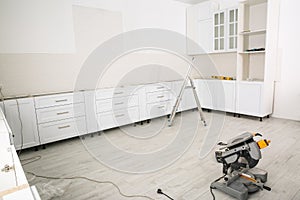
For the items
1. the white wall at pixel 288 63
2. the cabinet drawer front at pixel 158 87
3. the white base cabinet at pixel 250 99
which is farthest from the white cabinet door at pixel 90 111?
the white wall at pixel 288 63

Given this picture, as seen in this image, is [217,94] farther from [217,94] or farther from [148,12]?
[148,12]

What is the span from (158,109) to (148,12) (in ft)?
7.08

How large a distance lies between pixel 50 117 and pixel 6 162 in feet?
6.86

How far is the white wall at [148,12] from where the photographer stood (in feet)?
12.8

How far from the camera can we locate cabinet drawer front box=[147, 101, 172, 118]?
13.8 feet

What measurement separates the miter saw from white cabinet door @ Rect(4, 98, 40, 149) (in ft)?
8.33

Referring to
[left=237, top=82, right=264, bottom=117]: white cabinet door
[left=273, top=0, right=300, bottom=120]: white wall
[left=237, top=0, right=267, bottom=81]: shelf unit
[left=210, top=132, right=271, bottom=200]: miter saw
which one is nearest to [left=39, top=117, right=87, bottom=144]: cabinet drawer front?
[left=210, top=132, right=271, bottom=200]: miter saw

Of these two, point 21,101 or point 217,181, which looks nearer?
point 217,181

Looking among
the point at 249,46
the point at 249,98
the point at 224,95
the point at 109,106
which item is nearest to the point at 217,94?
the point at 224,95

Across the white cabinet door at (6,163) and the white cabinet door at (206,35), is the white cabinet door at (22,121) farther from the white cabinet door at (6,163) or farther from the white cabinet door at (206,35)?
the white cabinet door at (206,35)

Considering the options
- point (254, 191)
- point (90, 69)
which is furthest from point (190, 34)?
point (254, 191)

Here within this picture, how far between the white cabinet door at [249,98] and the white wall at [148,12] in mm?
2188

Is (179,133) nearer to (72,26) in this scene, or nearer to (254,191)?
(254,191)

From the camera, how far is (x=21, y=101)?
2816 millimetres
